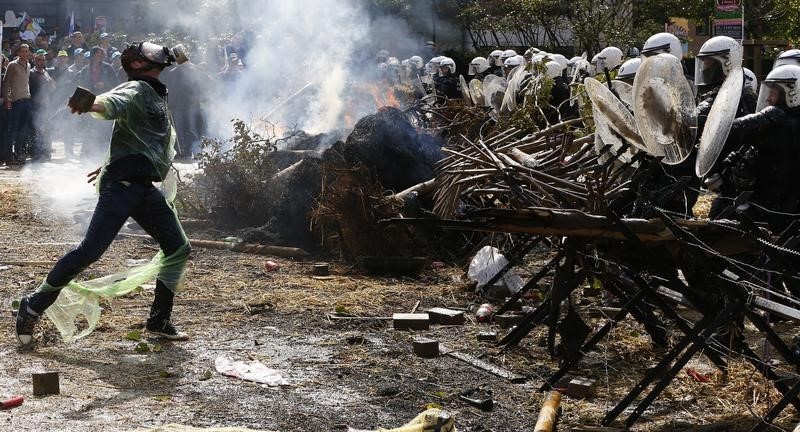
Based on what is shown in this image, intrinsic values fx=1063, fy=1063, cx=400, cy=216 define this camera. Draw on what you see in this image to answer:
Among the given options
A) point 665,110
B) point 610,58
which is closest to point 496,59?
point 610,58

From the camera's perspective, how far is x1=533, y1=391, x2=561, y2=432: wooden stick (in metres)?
4.90

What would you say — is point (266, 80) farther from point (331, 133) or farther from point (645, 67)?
point (645, 67)

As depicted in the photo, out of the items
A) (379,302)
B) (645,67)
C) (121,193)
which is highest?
(645,67)

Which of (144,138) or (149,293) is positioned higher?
(144,138)

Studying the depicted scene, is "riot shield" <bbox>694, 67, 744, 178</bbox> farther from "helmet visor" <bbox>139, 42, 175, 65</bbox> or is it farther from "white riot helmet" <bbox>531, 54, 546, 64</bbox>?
"white riot helmet" <bbox>531, 54, 546, 64</bbox>

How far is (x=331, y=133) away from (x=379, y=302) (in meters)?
5.45

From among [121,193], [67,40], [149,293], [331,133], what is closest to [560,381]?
[121,193]

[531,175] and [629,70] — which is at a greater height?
[629,70]

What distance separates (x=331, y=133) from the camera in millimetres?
13461

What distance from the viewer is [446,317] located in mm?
7609

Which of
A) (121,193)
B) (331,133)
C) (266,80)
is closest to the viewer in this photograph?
(121,193)

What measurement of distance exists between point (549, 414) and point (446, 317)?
2.56 metres

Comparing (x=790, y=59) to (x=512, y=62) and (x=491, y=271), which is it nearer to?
(x=491, y=271)

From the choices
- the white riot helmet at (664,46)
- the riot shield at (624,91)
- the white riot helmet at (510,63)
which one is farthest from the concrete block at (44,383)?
the white riot helmet at (510,63)
